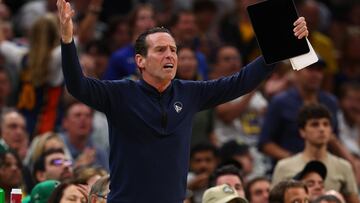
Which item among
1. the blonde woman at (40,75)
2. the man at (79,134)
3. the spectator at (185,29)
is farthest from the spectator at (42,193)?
the spectator at (185,29)

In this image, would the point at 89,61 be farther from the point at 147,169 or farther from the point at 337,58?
the point at 147,169

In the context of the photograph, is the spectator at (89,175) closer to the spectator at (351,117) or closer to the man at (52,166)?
the man at (52,166)

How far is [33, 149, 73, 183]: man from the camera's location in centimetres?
1109

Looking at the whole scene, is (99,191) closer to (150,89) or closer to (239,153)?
(150,89)

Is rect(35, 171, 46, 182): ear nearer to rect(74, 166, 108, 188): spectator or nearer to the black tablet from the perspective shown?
rect(74, 166, 108, 188): spectator

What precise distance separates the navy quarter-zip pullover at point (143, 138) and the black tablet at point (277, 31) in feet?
2.28

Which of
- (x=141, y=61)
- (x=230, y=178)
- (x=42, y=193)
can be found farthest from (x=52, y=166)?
(x=141, y=61)

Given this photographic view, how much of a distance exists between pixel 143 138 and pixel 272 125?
4.89m

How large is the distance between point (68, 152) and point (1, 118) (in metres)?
0.81

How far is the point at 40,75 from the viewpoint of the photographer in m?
13.3

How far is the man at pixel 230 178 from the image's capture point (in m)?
10.7

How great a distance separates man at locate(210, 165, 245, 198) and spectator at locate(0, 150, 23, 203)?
5.58 feet

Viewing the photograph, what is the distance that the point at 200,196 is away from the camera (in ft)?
39.9

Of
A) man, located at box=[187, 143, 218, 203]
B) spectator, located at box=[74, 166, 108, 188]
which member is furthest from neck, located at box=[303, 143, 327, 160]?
spectator, located at box=[74, 166, 108, 188]
